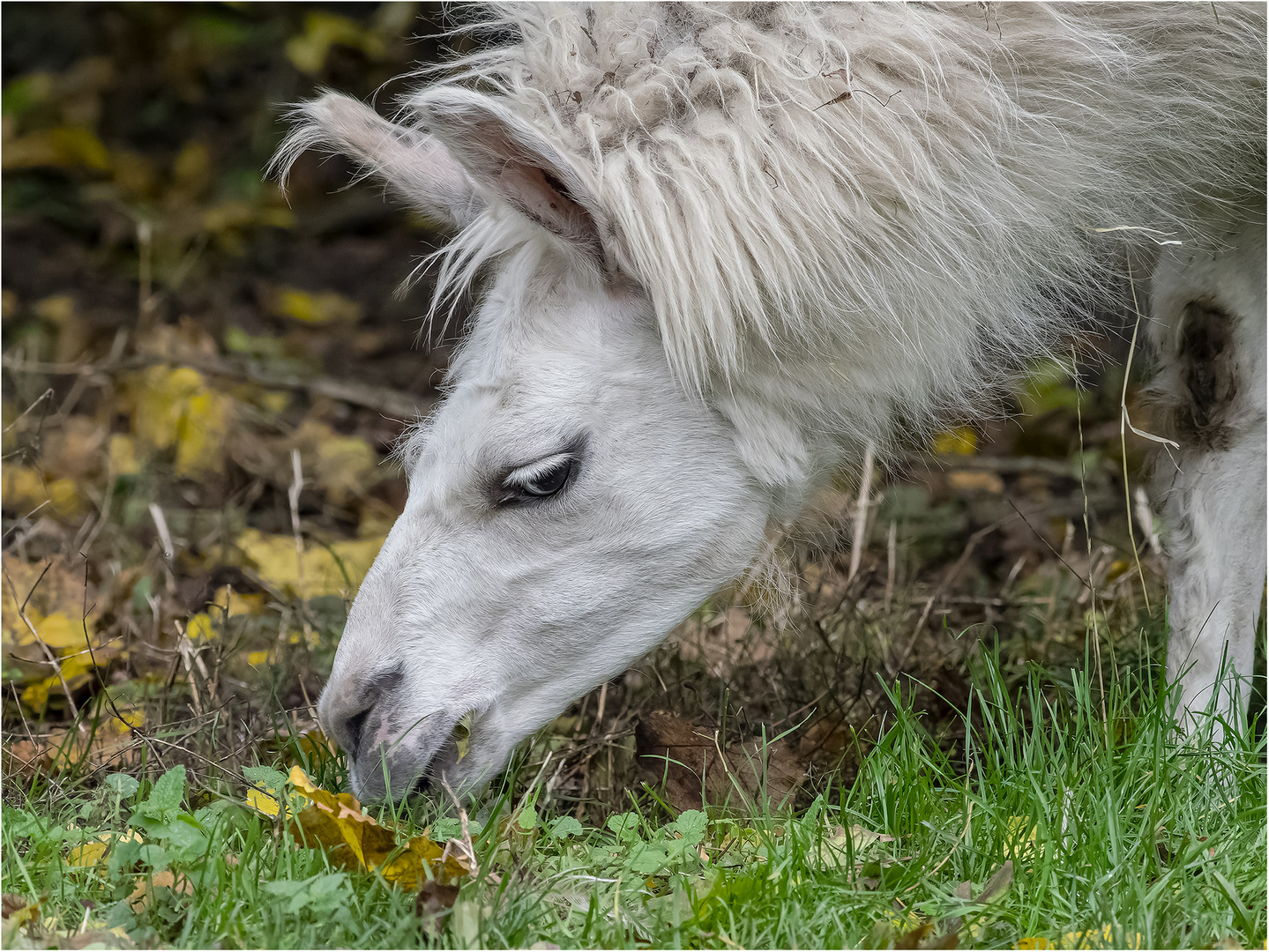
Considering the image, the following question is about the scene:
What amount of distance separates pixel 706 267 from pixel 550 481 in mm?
496

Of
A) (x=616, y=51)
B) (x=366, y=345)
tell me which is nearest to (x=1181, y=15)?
(x=616, y=51)

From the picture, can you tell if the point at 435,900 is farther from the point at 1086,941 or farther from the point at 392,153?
the point at 392,153

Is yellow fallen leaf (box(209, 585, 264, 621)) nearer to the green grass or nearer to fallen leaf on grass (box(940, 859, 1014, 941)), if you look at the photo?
the green grass

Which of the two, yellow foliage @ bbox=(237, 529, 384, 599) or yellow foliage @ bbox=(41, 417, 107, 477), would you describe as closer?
yellow foliage @ bbox=(237, 529, 384, 599)

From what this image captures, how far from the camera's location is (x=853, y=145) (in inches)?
85.4

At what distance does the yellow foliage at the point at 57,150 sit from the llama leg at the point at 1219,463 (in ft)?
17.2

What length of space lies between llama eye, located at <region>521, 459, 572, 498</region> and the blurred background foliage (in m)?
0.69

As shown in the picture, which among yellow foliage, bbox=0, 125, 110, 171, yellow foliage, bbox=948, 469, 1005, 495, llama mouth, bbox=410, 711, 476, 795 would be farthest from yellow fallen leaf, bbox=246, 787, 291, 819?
yellow foliage, bbox=0, 125, 110, 171

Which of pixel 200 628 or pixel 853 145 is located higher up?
pixel 853 145

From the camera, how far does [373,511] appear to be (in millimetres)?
4848

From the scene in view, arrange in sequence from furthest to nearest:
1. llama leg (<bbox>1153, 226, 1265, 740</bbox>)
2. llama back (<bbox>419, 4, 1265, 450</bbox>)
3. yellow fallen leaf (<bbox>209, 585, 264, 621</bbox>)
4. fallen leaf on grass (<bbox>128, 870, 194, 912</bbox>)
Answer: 1. yellow fallen leaf (<bbox>209, 585, 264, 621</bbox>)
2. llama leg (<bbox>1153, 226, 1265, 740</bbox>)
3. llama back (<bbox>419, 4, 1265, 450</bbox>)
4. fallen leaf on grass (<bbox>128, 870, 194, 912</bbox>)

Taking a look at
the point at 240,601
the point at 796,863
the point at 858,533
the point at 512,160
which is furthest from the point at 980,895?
the point at 240,601

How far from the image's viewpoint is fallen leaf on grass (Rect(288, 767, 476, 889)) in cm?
199

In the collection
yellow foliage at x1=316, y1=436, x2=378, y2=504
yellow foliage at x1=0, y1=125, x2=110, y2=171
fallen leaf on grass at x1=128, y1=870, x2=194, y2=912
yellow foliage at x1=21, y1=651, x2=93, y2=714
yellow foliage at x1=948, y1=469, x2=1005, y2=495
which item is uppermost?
yellow foliage at x1=0, y1=125, x2=110, y2=171
